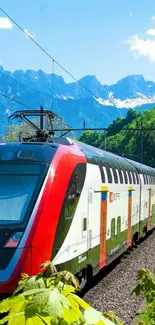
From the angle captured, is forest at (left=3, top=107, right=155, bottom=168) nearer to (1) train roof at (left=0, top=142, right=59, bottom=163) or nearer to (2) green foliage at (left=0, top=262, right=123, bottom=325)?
(1) train roof at (left=0, top=142, right=59, bottom=163)

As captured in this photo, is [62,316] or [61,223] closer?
[62,316]

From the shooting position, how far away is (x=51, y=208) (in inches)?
289

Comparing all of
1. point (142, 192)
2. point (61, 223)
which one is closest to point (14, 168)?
point (61, 223)

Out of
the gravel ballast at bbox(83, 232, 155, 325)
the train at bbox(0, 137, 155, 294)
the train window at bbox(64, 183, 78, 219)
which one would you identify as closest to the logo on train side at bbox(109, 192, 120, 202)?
the train at bbox(0, 137, 155, 294)

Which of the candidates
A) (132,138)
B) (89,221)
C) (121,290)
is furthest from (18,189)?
(132,138)

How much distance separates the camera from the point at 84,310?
67.4 inches

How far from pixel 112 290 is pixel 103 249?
83 centimetres

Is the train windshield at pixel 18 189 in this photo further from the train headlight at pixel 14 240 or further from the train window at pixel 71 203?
the train window at pixel 71 203

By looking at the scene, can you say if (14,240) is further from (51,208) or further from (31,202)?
(51,208)

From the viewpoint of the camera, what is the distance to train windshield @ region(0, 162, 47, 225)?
7.18 metres

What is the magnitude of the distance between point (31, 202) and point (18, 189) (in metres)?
0.33

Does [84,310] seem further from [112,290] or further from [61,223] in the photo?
[112,290]

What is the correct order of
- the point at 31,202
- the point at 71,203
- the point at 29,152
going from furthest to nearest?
1. the point at 71,203
2. the point at 29,152
3. the point at 31,202

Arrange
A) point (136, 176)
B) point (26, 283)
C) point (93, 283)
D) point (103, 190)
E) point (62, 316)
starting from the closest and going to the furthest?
1. point (62, 316)
2. point (26, 283)
3. point (103, 190)
4. point (93, 283)
5. point (136, 176)
